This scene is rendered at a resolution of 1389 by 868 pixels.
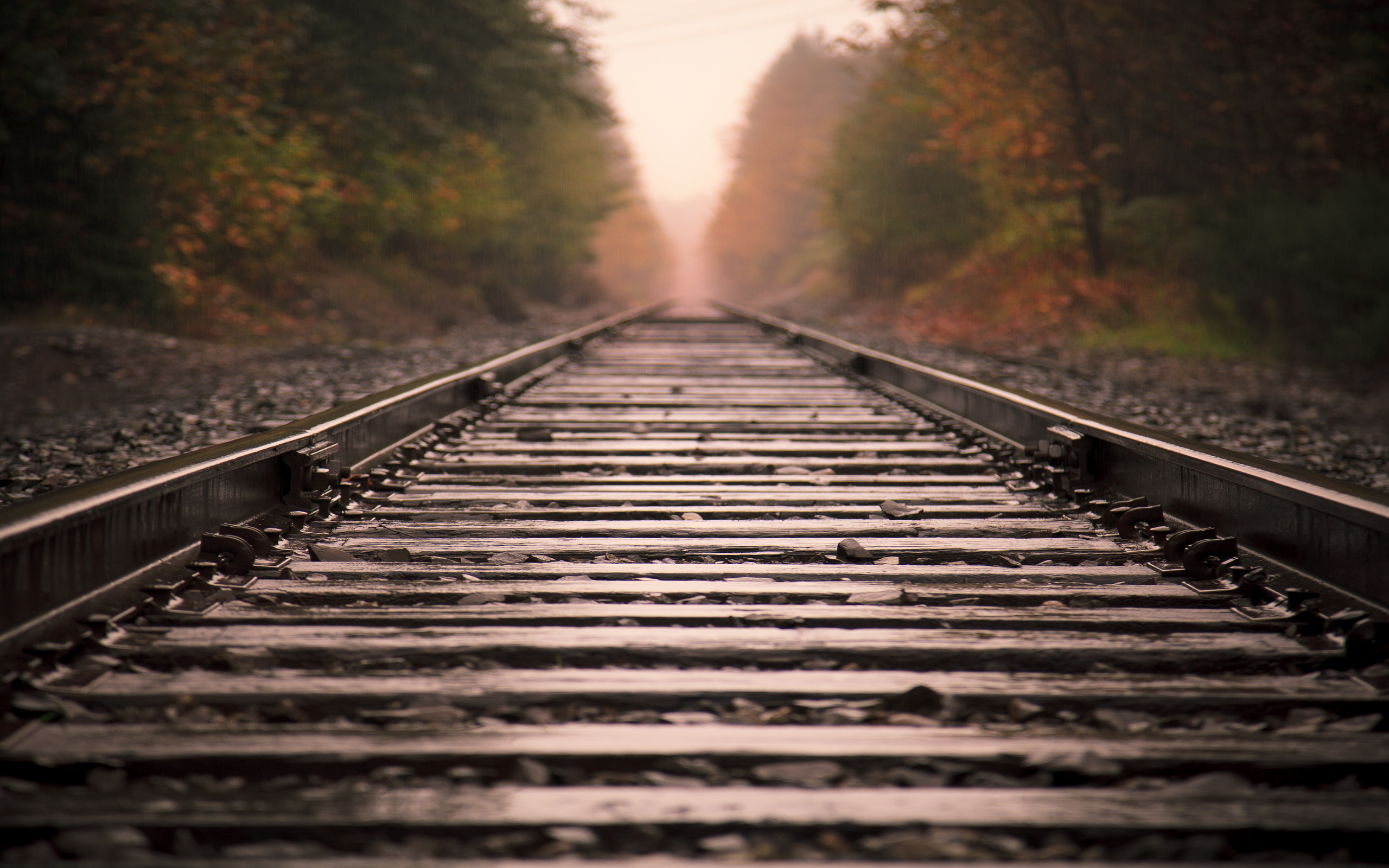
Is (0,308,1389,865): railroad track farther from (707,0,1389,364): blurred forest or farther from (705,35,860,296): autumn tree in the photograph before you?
(705,35,860,296): autumn tree

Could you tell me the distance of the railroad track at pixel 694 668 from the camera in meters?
1.24

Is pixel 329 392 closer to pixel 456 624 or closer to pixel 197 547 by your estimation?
pixel 197 547

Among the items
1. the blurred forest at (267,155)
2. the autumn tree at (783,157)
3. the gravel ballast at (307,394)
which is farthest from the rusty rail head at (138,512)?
the autumn tree at (783,157)

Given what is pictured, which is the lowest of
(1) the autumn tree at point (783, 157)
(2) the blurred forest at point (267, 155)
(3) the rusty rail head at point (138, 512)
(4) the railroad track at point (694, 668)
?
(4) the railroad track at point (694, 668)

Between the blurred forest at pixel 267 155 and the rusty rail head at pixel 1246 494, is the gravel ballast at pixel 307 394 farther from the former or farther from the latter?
the rusty rail head at pixel 1246 494

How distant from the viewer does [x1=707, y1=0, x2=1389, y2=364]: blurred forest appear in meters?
10.2

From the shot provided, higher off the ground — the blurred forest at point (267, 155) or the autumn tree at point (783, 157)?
the autumn tree at point (783, 157)

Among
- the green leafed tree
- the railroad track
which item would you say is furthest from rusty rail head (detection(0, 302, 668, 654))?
the green leafed tree

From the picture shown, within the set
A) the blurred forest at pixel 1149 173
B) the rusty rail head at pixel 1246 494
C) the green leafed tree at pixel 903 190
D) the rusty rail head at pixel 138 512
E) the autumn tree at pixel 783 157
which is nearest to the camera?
the rusty rail head at pixel 138 512

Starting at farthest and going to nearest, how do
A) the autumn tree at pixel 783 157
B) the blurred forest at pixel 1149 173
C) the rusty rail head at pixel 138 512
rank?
the autumn tree at pixel 783 157
the blurred forest at pixel 1149 173
the rusty rail head at pixel 138 512

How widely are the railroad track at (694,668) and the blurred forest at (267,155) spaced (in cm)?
824

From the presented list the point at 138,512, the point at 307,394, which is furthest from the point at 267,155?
the point at 138,512

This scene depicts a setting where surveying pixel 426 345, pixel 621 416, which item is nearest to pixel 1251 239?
pixel 621 416

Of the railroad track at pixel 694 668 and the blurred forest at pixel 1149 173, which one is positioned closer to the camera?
the railroad track at pixel 694 668
